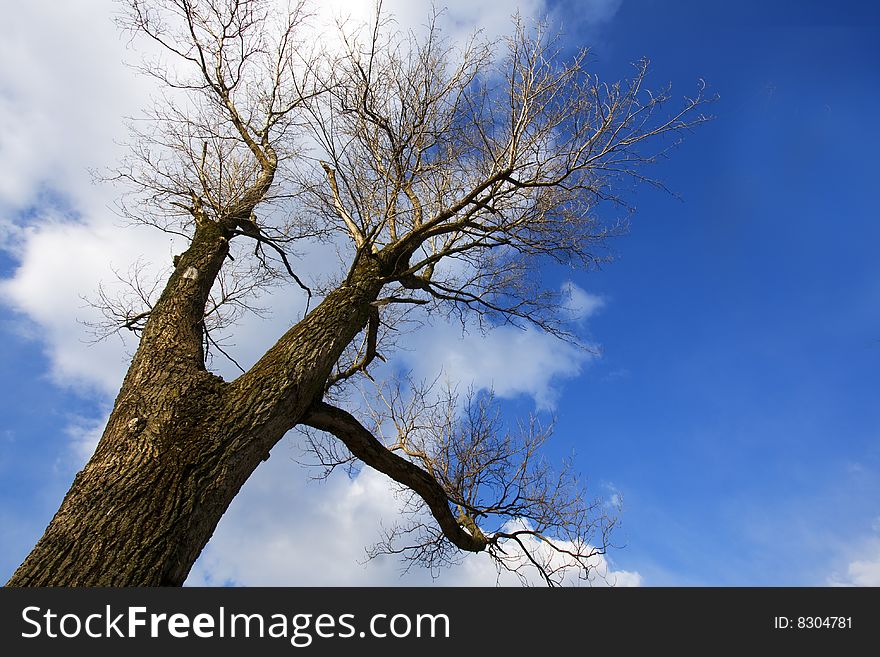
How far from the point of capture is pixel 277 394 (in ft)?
13.3

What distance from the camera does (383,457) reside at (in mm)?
5328

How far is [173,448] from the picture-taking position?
3.61 meters

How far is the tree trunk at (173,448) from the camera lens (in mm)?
3174

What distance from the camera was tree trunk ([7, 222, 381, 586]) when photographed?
10.4 ft
